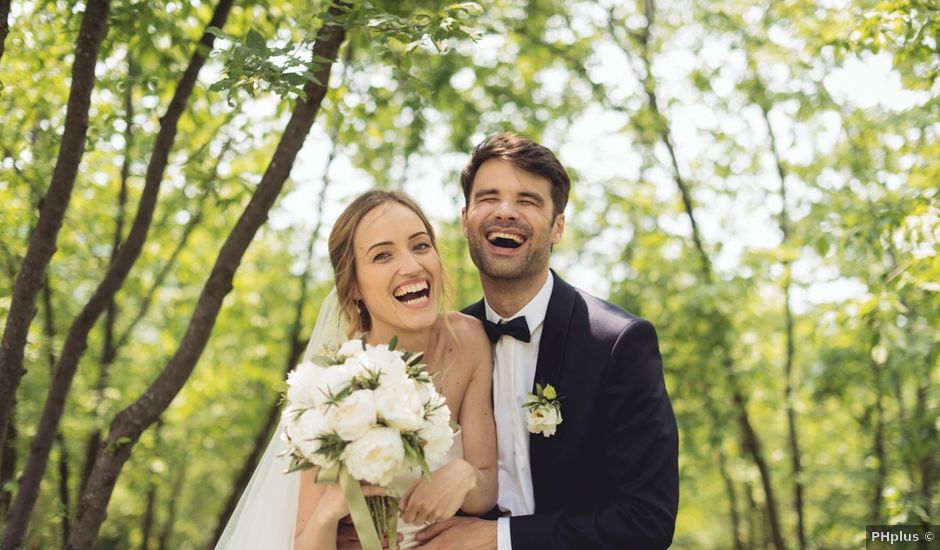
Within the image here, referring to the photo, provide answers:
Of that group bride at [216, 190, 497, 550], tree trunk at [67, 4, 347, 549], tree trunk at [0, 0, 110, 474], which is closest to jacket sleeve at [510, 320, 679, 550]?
bride at [216, 190, 497, 550]

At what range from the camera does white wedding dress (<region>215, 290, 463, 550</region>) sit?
2.93 metres

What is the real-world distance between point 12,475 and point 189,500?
11385mm

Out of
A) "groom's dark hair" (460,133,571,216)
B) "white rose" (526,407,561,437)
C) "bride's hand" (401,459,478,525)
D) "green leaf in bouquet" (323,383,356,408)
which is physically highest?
"groom's dark hair" (460,133,571,216)

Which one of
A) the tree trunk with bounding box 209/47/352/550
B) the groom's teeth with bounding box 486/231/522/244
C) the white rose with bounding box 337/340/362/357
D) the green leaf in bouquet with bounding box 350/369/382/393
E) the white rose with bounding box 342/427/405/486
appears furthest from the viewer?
the tree trunk with bounding box 209/47/352/550

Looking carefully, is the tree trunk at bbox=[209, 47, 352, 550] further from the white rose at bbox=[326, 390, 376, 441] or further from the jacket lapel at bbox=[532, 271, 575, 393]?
the white rose at bbox=[326, 390, 376, 441]

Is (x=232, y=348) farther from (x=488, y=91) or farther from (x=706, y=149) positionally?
(x=706, y=149)

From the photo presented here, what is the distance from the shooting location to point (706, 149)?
9.94 metres

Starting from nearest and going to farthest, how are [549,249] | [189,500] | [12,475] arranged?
1. [549,249]
2. [12,475]
3. [189,500]

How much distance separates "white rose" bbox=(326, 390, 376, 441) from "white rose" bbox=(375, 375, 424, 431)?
34 millimetres

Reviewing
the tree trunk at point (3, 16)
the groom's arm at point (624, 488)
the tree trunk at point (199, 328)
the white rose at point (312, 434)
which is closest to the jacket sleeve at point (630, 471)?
the groom's arm at point (624, 488)

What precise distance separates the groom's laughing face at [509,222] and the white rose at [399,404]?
107 centimetres

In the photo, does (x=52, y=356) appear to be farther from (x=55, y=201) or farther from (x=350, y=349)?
(x=350, y=349)

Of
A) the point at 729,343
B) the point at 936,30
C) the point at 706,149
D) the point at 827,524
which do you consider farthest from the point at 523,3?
the point at 827,524

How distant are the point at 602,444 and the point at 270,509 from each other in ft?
4.29
